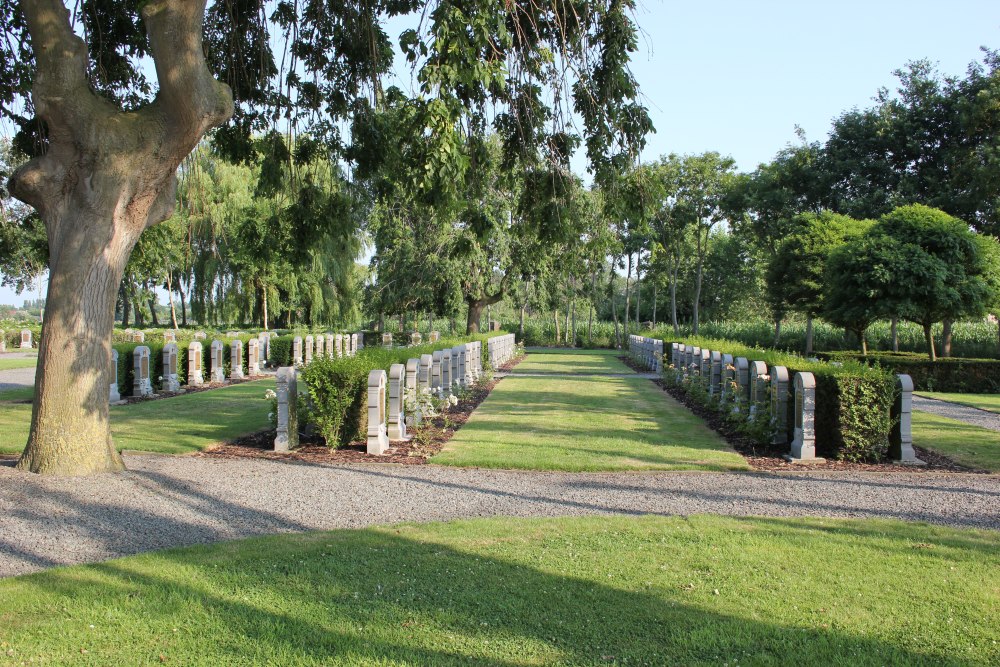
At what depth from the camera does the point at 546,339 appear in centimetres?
5047

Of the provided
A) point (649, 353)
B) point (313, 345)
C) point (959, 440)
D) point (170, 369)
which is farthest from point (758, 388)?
point (313, 345)

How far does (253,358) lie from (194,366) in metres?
3.34

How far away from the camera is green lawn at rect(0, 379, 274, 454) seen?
30.5 feet

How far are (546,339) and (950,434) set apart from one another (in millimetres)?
39853

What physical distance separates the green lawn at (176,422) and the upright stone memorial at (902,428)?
8.37 metres

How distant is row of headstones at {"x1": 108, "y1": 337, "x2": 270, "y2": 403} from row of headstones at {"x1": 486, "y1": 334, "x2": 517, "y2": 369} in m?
6.94

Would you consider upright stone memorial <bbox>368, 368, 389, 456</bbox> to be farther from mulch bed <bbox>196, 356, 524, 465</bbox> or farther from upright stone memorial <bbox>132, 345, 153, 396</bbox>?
upright stone memorial <bbox>132, 345, 153, 396</bbox>

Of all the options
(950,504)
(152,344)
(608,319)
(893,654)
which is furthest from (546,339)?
(893,654)

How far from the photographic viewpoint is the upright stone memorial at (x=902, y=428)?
862 cm

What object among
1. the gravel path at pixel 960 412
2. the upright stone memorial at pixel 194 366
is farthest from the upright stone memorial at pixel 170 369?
the gravel path at pixel 960 412

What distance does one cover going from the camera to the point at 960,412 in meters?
14.0

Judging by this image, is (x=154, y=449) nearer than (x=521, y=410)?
Yes

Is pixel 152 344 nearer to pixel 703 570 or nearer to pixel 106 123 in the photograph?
pixel 106 123

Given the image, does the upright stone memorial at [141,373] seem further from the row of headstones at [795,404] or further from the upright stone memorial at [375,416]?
the row of headstones at [795,404]
